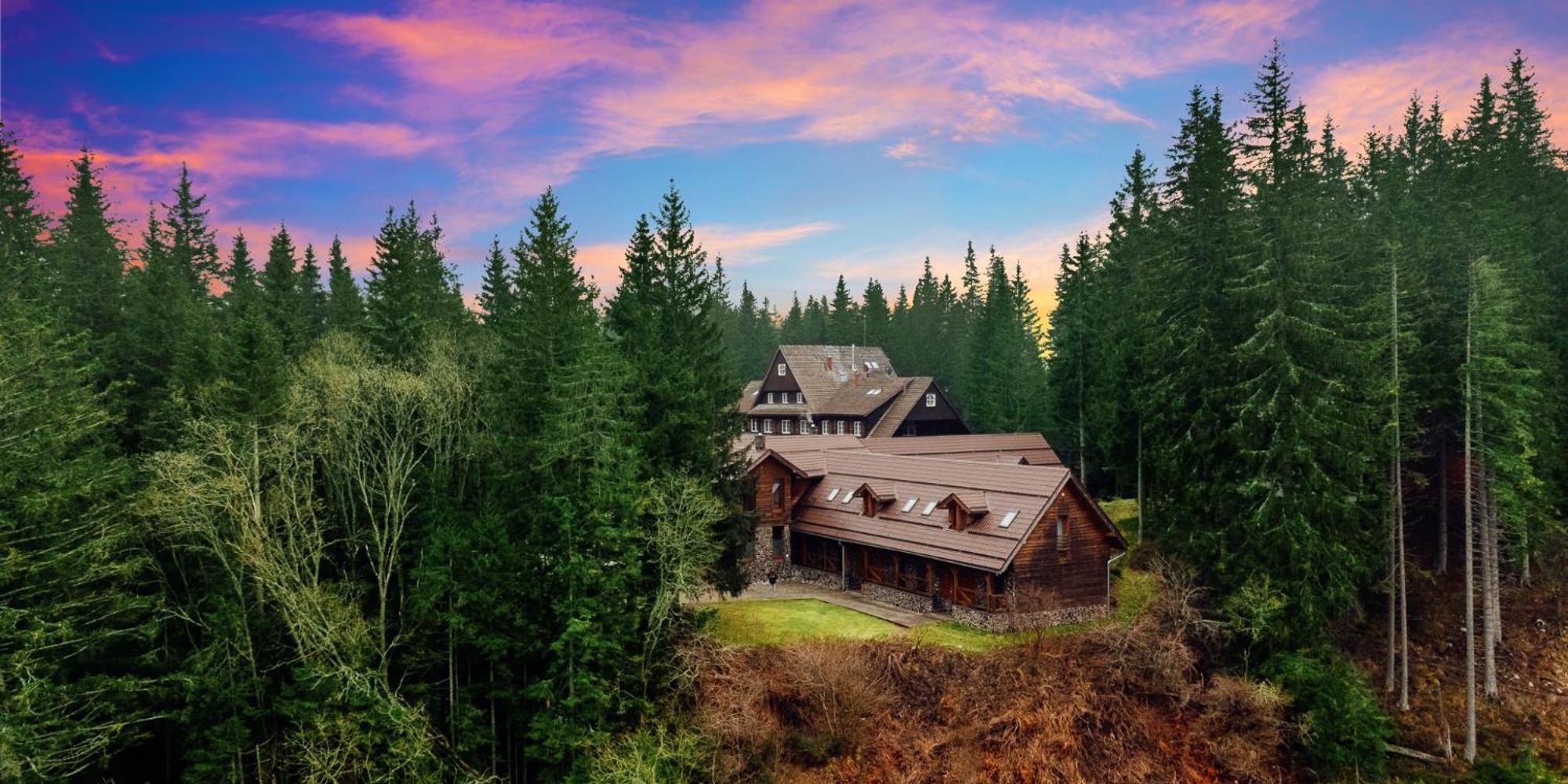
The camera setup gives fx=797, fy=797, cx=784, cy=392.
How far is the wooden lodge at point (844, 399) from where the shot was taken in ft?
207

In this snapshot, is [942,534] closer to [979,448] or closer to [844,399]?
[979,448]

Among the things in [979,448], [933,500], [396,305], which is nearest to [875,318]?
[979,448]

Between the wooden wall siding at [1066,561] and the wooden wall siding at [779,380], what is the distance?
4028 cm

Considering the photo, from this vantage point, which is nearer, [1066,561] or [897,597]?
[1066,561]

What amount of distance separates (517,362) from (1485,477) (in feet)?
117

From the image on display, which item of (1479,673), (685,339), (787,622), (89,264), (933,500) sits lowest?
(1479,673)

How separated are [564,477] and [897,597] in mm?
15525

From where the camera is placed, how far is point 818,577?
3791 centimetres

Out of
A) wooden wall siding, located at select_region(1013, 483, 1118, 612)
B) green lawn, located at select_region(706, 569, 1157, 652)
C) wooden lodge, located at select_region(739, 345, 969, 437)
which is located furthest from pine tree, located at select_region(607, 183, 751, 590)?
wooden lodge, located at select_region(739, 345, 969, 437)

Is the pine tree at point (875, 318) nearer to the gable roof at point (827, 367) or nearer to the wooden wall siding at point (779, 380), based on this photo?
the gable roof at point (827, 367)

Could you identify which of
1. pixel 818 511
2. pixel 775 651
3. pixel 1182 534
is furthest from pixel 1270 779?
pixel 818 511

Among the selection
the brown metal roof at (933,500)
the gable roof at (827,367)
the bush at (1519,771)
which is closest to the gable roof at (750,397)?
the gable roof at (827,367)

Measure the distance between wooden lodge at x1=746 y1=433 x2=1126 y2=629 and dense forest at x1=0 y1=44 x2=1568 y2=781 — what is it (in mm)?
4153

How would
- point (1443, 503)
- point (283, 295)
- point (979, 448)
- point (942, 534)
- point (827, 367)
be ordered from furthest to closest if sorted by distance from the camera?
point (827, 367), point (979, 448), point (283, 295), point (1443, 503), point (942, 534)
